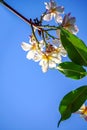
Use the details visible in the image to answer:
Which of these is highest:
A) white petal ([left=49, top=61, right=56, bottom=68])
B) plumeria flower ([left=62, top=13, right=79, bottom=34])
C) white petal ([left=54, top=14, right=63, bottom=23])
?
white petal ([left=54, top=14, right=63, bottom=23])

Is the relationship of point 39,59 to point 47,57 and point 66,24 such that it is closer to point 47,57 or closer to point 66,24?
point 47,57

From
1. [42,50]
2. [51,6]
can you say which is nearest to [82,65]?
[42,50]

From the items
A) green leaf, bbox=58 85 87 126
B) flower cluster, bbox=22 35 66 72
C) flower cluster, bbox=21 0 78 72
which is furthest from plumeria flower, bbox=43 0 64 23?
green leaf, bbox=58 85 87 126

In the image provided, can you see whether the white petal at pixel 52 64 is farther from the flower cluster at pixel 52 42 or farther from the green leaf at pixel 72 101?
the green leaf at pixel 72 101

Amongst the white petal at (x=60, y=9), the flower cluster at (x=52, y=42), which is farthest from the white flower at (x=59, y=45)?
the white petal at (x=60, y=9)

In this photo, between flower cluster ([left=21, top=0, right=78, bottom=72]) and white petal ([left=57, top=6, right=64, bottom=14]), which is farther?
white petal ([left=57, top=6, right=64, bottom=14])

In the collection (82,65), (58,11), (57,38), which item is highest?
(58,11)

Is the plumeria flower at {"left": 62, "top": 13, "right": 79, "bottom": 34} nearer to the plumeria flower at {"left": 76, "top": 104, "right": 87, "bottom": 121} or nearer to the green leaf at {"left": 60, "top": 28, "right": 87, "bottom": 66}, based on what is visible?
the green leaf at {"left": 60, "top": 28, "right": 87, "bottom": 66}
